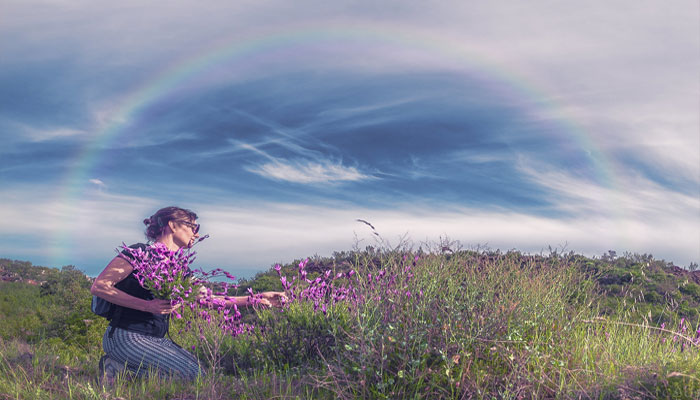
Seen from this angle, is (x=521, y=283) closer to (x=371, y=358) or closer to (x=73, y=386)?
(x=371, y=358)

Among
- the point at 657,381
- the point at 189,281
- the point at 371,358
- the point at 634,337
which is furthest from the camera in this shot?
the point at 634,337

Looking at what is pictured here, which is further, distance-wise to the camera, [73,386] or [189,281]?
[189,281]

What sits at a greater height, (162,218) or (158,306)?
(162,218)

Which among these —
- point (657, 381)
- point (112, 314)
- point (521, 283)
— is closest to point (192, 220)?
point (112, 314)

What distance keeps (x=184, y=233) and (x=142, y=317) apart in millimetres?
1101

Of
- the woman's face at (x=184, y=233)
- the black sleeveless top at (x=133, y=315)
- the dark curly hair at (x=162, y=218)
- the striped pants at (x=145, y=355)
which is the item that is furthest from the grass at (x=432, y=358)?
the dark curly hair at (x=162, y=218)

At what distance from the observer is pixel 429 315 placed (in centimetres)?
531

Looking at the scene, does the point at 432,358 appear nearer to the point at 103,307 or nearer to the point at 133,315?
the point at 133,315

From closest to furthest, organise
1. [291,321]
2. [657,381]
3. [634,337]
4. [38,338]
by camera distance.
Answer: [657,381], [291,321], [634,337], [38,338]

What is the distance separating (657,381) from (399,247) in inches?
127

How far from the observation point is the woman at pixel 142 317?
6098 millimetres

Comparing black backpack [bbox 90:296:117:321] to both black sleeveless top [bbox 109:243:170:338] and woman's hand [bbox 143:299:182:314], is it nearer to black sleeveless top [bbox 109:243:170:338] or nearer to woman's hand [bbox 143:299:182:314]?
black sleeveless top [bbox 109:243:170:338]

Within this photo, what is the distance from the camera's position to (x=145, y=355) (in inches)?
242

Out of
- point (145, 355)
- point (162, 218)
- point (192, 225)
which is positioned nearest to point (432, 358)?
point (145, 355)
